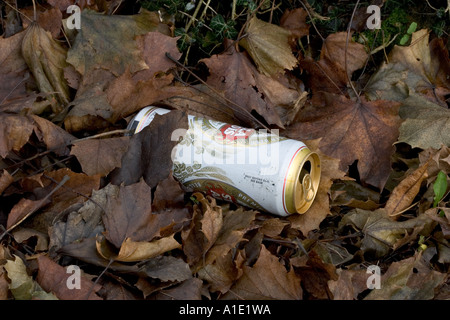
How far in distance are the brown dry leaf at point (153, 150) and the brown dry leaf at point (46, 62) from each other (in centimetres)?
30

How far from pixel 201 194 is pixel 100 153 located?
0.30 m

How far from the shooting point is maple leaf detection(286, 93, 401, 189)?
5.02 ft

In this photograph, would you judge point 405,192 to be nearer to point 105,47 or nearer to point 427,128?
point 427,128

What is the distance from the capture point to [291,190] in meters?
1.34

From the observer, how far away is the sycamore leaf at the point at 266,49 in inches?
64.6

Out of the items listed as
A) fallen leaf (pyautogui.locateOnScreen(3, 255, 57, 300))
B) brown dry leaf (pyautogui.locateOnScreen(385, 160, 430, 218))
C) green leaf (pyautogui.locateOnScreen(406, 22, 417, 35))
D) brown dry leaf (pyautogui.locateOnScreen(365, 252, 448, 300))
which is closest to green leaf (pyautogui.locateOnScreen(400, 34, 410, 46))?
green leaf (pyautogui.locateOnScreen(406, 22, 417, 35))

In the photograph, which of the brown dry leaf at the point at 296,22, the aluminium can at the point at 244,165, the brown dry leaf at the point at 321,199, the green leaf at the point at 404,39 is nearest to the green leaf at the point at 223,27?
the brown dry leaf at the point at 296,22

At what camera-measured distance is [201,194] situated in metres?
1.41

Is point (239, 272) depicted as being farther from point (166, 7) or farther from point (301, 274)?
point (166, 7)

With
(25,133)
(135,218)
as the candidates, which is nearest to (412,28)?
(135,218)

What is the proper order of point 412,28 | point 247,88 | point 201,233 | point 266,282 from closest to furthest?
1. point 266,282
2. point 201,233
3. point 247,88
4. point 412,28

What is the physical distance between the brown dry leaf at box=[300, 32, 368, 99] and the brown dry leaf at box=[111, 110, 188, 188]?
0.54 m

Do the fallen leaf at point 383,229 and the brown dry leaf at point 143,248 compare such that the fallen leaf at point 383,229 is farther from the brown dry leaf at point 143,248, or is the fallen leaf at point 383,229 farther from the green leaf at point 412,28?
the green leaf at point 412,28
